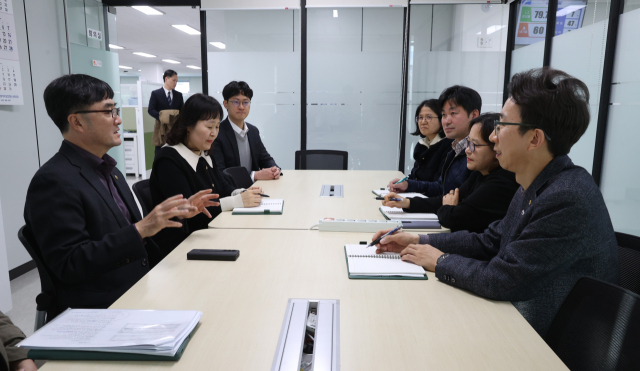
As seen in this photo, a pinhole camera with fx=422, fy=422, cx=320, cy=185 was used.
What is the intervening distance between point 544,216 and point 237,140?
299 centimetres

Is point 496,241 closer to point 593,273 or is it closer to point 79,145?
point 593,273

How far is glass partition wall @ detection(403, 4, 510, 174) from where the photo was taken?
5.06 meters

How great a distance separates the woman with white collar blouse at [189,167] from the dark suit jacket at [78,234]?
2.09ft

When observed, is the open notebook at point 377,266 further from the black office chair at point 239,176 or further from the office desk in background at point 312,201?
the black office chair at point 239,176

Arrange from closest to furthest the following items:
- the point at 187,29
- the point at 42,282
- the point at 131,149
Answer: the point at 42,282, the point at 131,149, the point at 187,29

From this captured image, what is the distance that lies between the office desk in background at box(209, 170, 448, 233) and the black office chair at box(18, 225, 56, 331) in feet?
2.37

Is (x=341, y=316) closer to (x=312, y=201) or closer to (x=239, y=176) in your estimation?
(x=312, y=201)

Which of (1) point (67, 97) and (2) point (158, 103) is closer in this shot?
(1) point (67, 97)

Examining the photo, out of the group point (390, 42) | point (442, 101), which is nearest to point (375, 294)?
point (442, 101)

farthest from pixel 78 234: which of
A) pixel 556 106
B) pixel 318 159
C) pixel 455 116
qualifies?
pixel 318 159

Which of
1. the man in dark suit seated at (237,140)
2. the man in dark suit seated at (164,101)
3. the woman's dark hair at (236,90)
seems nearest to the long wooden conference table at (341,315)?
the man in dark suit seated at (237,140)

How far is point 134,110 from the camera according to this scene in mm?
8195

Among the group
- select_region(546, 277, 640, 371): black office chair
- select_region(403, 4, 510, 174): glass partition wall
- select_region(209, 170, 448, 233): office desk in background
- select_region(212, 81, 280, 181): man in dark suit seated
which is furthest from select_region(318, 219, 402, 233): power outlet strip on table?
select_region(403, 4, 510, 174): glass partition wall

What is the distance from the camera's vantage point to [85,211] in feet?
4.94
